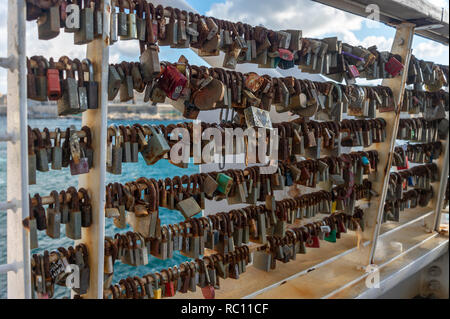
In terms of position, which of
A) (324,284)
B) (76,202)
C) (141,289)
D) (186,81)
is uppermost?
(186,81)

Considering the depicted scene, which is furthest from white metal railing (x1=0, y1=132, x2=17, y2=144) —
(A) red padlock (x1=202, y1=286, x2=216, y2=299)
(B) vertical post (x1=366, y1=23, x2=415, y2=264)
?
(B) vertical post (x1=366, y1=23, x2=415, y2=264)

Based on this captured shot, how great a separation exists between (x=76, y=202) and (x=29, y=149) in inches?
11.1

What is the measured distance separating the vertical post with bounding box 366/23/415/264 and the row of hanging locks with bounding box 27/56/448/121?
137mm

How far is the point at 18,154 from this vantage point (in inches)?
53.5

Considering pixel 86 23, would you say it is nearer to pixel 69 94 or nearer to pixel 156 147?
pixel 69 94

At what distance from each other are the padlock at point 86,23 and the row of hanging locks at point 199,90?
0.10 meters

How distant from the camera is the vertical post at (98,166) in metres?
1.52

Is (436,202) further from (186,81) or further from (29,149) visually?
(29,149)

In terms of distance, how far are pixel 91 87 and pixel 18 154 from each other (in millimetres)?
357

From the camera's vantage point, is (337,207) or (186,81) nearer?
(186,81)

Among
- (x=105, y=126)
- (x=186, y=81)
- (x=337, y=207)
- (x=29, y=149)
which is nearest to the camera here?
(x=29, y=149)

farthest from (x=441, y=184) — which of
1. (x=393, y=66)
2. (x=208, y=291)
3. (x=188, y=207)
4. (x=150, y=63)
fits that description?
(x=150, y=63)

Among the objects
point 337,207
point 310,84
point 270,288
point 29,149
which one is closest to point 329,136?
point 310,84

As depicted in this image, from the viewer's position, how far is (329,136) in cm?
251
